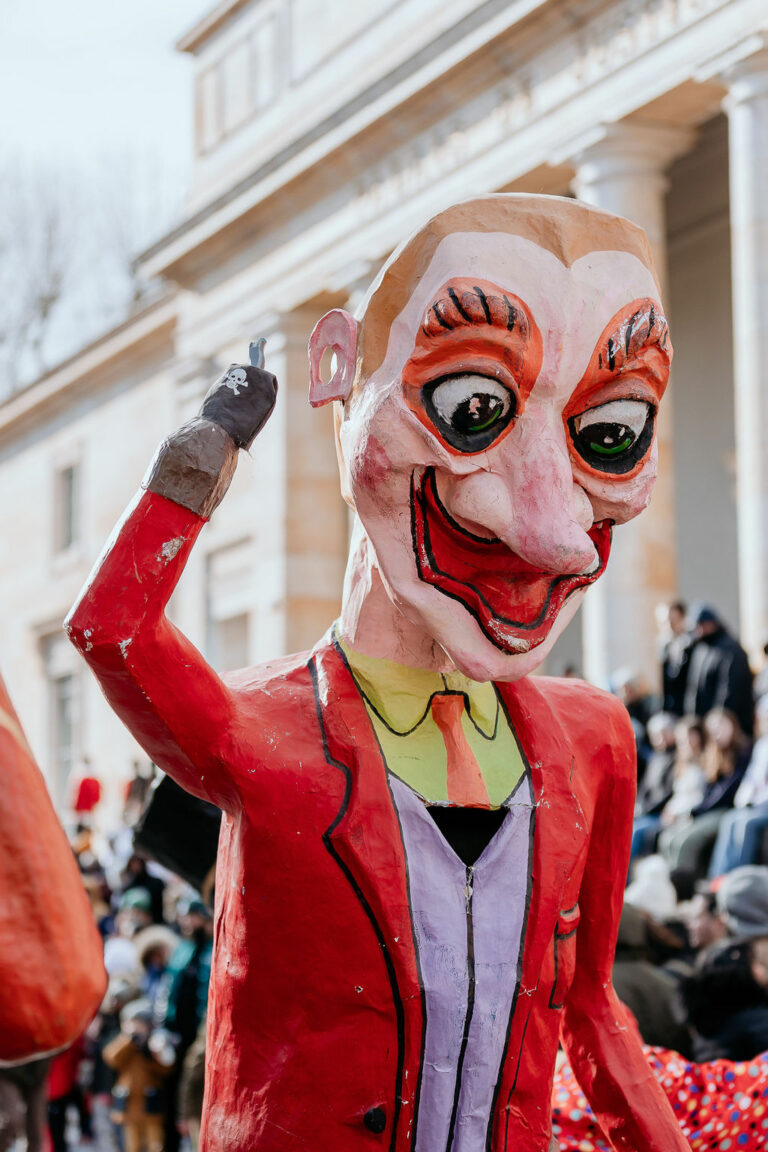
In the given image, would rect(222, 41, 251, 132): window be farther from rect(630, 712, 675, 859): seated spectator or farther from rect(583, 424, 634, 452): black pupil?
rect(583, 424, 634, 452): black pupil

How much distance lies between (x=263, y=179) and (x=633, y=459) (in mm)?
17239

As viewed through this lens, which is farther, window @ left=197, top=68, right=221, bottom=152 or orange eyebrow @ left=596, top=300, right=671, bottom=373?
window @ left=197, top=68, right=221, bottom=152

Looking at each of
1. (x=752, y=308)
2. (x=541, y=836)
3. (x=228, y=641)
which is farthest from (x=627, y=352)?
(x=228, y=641)

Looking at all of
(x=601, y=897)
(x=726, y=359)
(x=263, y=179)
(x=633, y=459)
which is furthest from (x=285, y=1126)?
(x=263, y=179)

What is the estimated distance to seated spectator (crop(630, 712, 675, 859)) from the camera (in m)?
8.68

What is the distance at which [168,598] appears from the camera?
250 cm

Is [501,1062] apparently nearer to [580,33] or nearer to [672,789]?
[672,789]

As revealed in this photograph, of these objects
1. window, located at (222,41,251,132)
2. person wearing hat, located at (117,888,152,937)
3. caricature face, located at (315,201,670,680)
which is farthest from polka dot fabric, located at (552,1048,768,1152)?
window, located at (222,41,251,132)

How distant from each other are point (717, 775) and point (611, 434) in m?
5.93

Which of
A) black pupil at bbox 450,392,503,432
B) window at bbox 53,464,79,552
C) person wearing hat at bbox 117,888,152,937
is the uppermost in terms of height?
window at bbox 53,464,79,552

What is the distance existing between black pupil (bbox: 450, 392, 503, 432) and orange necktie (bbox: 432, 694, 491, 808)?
0.46m

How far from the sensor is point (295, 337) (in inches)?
768

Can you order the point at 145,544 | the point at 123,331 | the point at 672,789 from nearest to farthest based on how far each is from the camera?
the point at 145,544, the point at 672,789, the point at 123,331

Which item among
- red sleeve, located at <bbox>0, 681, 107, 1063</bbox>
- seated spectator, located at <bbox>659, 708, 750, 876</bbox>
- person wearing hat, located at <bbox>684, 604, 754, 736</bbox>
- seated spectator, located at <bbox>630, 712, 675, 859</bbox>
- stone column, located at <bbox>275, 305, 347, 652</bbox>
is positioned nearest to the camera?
red sleeve, located at <bbox>0, 681, 107, 1063</bbox>
